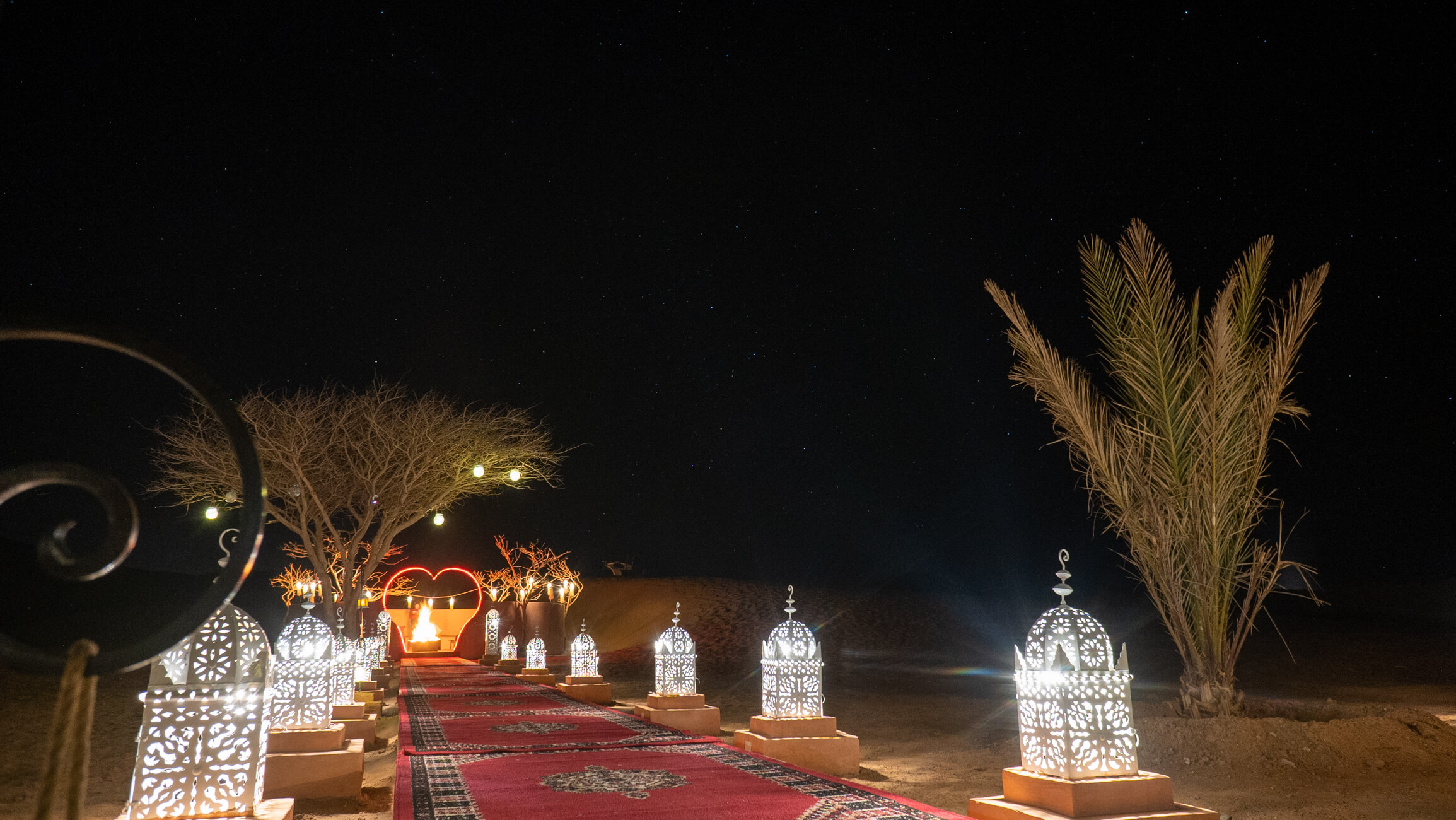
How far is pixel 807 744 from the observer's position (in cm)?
691

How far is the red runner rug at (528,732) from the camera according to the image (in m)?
7.16

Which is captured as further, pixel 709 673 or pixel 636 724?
pixel 709 673

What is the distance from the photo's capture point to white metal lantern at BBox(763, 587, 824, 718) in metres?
7.20

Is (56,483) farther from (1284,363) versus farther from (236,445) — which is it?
(1284,363)

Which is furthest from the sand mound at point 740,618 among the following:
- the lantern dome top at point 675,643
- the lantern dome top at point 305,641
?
the lantern dome top at point 305,641

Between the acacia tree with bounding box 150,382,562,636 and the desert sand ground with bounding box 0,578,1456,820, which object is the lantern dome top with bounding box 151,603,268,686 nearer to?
the desert sand ground with bounding box 0,578,1456,820

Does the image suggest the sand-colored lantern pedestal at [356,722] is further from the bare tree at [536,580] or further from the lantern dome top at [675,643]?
the bare tree at [536,580]

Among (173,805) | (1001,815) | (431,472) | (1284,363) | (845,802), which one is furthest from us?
(431,472)

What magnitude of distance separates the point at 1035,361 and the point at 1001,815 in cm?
454

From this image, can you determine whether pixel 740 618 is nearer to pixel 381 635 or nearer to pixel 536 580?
pixel 536 580

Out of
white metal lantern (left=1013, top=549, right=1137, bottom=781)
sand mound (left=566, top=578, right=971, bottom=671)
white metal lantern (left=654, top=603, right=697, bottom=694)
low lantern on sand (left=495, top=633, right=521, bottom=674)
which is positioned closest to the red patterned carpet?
white metal lantern (left=1013, top=549, right=1137, bottom=781)

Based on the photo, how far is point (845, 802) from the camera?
476cm

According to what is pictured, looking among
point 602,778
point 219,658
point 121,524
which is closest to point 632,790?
point 602,778

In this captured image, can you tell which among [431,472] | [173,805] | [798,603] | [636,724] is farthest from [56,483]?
[798,603]
